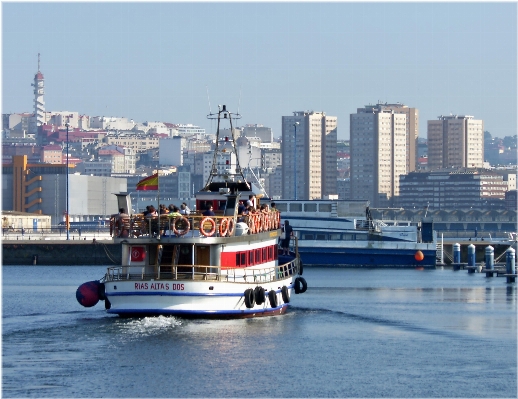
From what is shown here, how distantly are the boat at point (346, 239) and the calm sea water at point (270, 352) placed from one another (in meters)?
31.4

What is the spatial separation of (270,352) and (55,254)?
5464cm

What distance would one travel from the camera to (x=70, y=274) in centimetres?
7381

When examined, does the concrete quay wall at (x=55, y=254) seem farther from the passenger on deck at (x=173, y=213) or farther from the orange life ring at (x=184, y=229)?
the orange life ring at (x=184, y=229)

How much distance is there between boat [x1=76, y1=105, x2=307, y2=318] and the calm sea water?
50cm

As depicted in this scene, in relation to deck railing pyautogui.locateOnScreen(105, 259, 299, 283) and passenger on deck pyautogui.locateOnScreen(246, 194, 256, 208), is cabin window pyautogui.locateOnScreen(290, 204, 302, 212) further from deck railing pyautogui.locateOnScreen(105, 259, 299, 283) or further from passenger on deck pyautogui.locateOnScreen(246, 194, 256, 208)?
deck railing pyautogui.locateOnScreen(105, 259, 299, 283)

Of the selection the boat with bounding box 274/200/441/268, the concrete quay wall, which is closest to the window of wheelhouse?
the boat with bounding box 274/200/441/268

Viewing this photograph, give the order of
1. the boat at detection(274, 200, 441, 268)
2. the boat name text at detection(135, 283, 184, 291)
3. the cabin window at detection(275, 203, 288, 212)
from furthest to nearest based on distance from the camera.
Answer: the cabin window at detection(275, 203, 288, 212)
the boat at detection(274, 200, 441, 268)
the boat name text at detection(135, 283, 184, 291)

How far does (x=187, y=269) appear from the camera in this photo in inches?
1560

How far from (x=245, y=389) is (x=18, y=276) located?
143 feet

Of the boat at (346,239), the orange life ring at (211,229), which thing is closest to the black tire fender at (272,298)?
the orange life ring at (211,229)

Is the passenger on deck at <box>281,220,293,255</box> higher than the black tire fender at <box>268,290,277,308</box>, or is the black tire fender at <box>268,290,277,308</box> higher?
the passenger on deck at <box>281,220,293,255</box>

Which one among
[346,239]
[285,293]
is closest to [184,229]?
[285,293]

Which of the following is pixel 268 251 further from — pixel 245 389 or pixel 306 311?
pixel 245 389

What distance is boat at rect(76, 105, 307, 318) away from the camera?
127 feet
